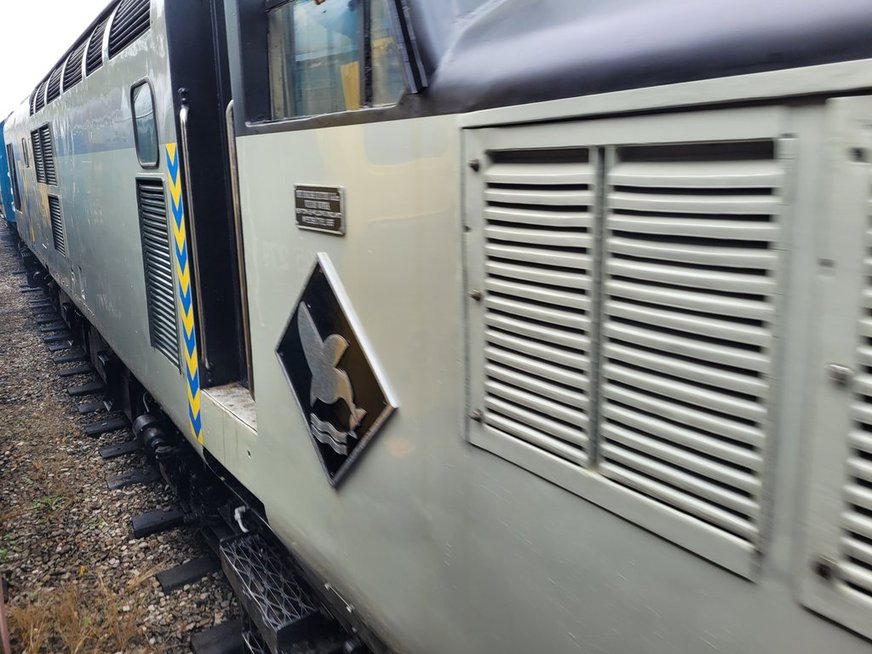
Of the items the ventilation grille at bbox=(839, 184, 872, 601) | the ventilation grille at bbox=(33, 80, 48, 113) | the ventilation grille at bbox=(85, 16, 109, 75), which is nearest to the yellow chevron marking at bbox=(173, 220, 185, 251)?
the ventilation grille at bbox=(85, 16, 109, 75)

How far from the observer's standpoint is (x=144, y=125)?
3.91m

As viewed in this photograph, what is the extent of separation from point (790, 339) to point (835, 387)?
9 centimetres

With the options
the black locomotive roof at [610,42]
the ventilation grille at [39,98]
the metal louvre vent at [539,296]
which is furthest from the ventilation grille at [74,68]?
the metal louvre vent at [539,296]

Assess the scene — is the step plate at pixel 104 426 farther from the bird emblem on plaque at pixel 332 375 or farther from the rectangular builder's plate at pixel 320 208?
the rectangular builder's plate at pixel 320 208

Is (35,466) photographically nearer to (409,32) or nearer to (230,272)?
(230,272)

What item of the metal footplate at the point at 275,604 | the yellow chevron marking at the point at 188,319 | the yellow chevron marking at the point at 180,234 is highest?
the yellow chevron marking at the point at 180,234

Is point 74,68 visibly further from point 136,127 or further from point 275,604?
point 275,604

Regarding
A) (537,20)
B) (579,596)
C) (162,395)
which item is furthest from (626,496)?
(162,395)

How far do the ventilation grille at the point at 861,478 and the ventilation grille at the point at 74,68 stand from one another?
19.9 ft

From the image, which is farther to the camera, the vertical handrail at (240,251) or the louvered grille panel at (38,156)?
the louvered grille panel at (38,156)

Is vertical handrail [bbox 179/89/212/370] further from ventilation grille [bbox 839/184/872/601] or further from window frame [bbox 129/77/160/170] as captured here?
ventilation grille [bbox 839/184/872/601]

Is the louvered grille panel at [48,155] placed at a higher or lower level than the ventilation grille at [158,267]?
higher

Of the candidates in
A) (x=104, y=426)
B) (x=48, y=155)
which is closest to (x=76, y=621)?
(x=104, y=426)

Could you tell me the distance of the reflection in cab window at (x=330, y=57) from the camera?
186cm
